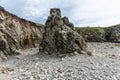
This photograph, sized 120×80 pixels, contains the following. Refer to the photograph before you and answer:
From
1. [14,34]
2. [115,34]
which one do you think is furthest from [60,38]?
[115,34]

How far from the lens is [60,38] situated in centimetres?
3125

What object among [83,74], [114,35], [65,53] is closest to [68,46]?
[65,53]

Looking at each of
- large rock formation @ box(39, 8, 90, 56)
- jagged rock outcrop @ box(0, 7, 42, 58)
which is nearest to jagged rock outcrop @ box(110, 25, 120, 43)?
jagged rock outcrop @ box(0, 7, 42, 58)

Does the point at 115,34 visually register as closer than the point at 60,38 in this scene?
→ No

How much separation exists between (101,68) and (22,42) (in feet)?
67.1

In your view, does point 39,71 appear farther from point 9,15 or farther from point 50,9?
point 9,15

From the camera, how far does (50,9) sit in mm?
35438

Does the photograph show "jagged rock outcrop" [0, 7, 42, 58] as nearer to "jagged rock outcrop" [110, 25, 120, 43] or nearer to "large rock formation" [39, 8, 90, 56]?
"large rock formation" [39, 8, 90, 56]

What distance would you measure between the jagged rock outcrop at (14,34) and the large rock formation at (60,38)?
4621 millimetres

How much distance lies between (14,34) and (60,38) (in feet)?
28.5

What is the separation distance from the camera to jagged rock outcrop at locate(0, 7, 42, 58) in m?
32.0

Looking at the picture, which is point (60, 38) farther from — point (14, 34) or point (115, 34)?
point (115, 34)

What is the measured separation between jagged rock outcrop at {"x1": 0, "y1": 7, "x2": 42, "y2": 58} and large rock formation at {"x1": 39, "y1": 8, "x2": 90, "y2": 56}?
462 cm

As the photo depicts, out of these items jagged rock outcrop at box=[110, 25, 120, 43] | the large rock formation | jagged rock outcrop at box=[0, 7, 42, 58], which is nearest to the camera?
the large rock formation
